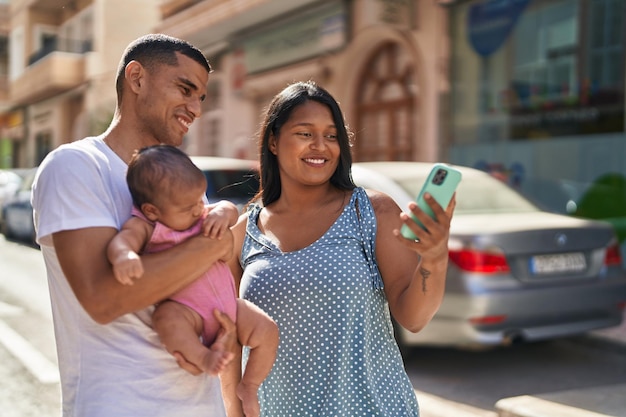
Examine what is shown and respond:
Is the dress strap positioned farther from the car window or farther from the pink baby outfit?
the car window

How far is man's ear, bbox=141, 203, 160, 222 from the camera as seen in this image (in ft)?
5.61

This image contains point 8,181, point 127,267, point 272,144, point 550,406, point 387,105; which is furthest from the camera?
point 8,181

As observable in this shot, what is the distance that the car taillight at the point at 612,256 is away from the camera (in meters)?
5.70

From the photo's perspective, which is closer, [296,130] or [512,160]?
[296,130]

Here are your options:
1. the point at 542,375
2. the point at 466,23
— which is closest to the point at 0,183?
the point at 466,23

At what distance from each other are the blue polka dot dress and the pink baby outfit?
36cm

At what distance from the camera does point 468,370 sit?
5730 millimetres

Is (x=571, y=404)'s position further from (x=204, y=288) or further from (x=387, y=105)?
(x=387, y=105)

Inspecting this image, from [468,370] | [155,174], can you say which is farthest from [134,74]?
[468,370]

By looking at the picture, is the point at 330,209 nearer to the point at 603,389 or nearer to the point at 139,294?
the point at 139,294

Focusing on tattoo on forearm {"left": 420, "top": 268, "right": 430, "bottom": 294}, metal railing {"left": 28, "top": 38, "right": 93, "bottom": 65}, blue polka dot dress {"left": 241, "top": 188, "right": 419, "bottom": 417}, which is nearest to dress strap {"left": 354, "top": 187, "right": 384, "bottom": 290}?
blue polka dot dress {"left": 241, "top": 188, "right": 419, "bottom": 417}

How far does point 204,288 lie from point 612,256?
4.66m

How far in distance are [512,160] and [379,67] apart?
3922mm

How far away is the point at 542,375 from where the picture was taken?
561 centimetres
